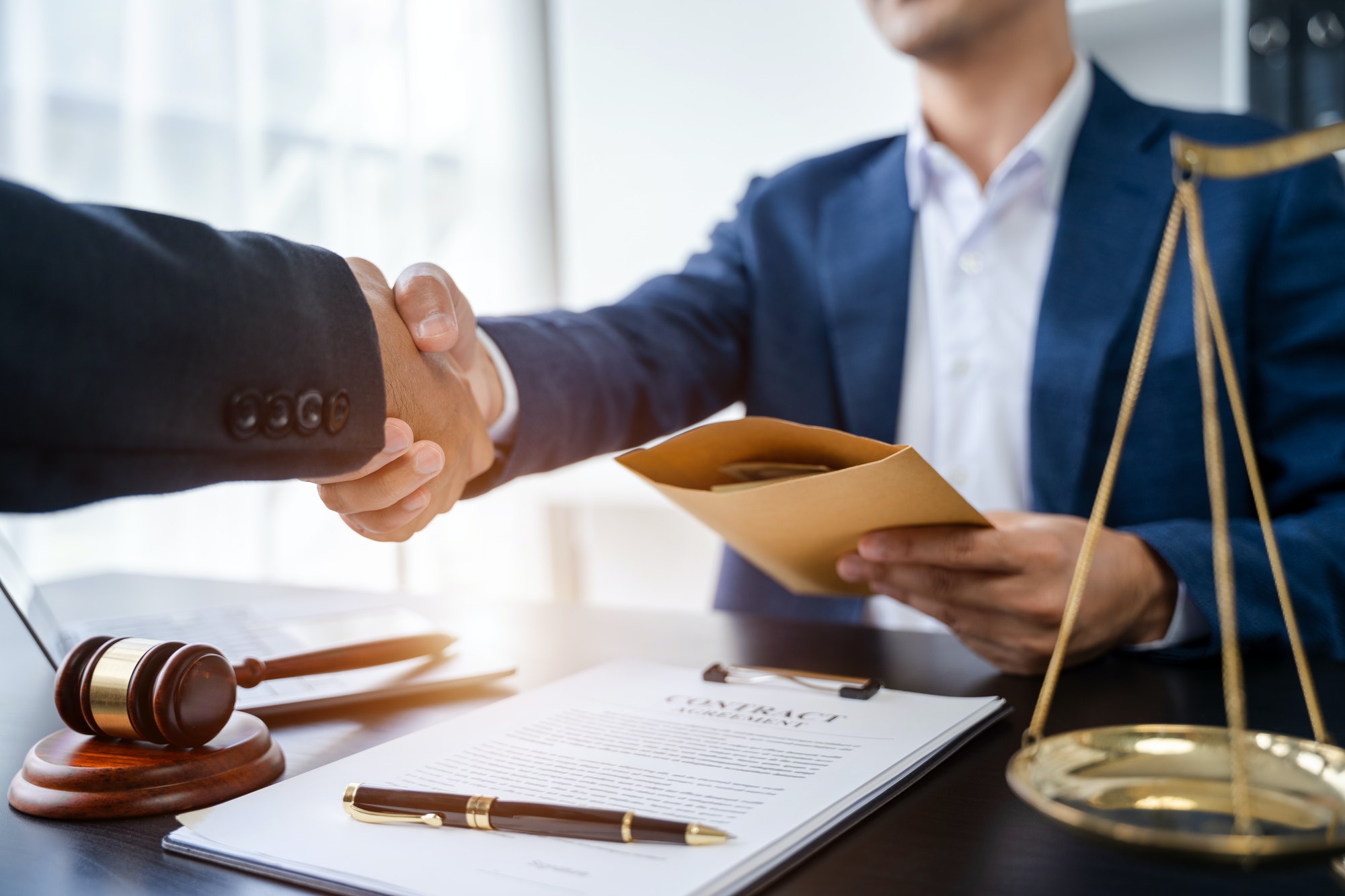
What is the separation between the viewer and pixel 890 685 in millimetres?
761

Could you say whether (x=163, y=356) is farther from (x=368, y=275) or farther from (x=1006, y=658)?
(x=1006, y=658)

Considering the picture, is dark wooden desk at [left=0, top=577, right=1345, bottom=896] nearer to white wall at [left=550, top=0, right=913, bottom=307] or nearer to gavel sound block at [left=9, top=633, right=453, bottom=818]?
gavel sound block at [left=9, top=633, right=453, bottom=818]

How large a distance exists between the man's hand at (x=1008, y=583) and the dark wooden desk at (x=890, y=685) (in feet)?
0.10

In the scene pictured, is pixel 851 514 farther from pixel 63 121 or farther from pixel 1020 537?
pixel 63 121

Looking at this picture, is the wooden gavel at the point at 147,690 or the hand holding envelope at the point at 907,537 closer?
the wooden gavel at the point at 147,690

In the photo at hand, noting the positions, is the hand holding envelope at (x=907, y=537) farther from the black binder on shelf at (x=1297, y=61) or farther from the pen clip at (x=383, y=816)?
the black binder on shelf at (x=1297, y=61)

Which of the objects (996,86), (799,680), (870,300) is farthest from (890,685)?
(996,86)

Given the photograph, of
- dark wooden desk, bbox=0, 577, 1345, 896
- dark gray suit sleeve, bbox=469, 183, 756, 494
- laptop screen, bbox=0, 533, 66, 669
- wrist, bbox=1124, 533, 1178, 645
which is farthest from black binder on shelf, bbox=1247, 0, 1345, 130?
laptop screen, bbox=0, 533, 66, 669

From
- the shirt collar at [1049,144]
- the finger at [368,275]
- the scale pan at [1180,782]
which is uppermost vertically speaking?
the shirt collar at [1049,144]

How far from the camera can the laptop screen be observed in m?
0.76

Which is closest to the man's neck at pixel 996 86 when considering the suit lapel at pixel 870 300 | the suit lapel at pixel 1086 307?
the suit lapel at pixel 870 300

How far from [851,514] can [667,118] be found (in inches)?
97.8

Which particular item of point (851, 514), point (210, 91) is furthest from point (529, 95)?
Result: point (851, 514)

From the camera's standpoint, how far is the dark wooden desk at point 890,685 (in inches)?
17.6
